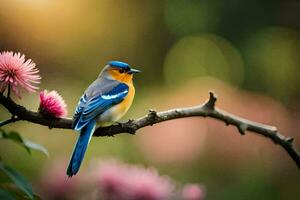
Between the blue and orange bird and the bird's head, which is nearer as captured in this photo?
the blue and orange bird

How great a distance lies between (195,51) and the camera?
296cm

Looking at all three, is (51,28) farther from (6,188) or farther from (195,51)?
(6,188)

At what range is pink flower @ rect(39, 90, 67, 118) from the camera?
96 cm

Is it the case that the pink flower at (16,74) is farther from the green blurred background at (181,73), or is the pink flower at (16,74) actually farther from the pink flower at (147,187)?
the green blurred background at (181,73)

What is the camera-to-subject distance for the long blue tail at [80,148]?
0.96 meters

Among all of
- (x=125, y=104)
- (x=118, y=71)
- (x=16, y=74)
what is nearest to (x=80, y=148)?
(x=16, y=74)

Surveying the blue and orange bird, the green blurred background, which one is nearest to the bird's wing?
the blue and orange bird

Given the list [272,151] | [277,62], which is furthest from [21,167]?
[277,62]

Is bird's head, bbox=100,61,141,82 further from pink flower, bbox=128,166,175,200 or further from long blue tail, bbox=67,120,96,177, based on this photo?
pink flower, bbox=128,166,175,200

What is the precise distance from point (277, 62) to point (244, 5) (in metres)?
0.36

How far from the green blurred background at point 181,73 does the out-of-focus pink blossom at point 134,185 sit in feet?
2.92

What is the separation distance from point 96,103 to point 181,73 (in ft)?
5.03

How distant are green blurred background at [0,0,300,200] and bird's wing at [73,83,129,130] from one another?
569 mm

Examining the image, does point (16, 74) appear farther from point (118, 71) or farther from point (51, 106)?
point (118, 71)
